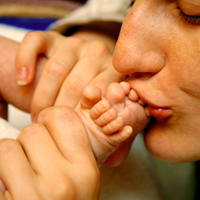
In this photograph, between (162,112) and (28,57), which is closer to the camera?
(162,112)

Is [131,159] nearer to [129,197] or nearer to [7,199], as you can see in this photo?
[129,197]

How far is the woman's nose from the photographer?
1.57ft

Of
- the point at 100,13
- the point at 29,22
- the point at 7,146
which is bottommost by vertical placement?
the point at 29,22

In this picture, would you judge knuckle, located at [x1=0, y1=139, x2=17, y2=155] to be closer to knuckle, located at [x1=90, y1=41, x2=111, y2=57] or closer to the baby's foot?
the baby's foot

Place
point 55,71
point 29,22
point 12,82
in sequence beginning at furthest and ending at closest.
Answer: point 29,22 < point 12,82 < point 55,71

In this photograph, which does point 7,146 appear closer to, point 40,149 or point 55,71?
point 40,149

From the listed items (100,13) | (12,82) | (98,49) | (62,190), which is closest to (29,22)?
(100,13)

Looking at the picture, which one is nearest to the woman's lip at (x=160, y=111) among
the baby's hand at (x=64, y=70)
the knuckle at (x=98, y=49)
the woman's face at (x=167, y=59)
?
the woman's face at (x=167, y=59)

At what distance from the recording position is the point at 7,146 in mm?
441

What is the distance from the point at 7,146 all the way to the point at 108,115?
211 mm

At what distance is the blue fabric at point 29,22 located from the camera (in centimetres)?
137

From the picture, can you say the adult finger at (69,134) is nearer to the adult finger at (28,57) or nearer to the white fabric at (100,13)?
the adult finger at (28,57)

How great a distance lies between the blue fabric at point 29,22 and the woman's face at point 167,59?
99cm

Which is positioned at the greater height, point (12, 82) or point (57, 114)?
point (57, 114)
